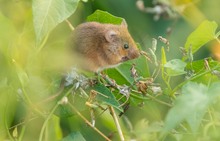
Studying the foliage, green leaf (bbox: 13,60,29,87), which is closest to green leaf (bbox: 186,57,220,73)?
the foliage

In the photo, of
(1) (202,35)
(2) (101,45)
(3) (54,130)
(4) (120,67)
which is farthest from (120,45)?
(1) (202,35)

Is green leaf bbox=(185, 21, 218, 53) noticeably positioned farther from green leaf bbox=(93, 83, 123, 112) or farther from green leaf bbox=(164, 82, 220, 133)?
green leaf bbox=(164, 82, 220, 133)

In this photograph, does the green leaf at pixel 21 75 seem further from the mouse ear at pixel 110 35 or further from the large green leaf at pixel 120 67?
the mouse ear at pixel 110 35

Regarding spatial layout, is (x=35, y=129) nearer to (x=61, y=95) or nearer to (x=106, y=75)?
(x=61, y=95)

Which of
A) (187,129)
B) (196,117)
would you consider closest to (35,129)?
(187,129)

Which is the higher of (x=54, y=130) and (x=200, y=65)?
(x=200, y=65)

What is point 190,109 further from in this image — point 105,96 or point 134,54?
point 134,54

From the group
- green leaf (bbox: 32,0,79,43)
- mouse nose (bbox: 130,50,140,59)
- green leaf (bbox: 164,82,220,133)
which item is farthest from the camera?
mouse nose (bbox: 130,50,140,59)
